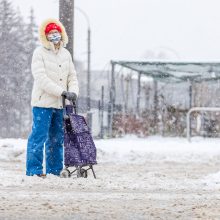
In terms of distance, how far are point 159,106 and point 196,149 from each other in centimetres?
743

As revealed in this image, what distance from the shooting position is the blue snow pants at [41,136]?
28.5ft

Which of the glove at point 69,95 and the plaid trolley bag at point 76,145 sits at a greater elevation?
the glove at point 69,95

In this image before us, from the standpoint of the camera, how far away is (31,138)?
874 centimetres

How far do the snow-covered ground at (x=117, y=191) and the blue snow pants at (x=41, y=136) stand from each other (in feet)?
0.66

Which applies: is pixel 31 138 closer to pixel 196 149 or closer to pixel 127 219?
pixel 127 219

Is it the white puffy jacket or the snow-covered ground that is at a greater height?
the white puffy jacket

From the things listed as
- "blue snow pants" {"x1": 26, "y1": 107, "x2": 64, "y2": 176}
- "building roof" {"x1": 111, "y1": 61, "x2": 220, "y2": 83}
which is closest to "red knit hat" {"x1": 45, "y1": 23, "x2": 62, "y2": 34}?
"blue snow pants" {"x1": 26, "y1": 107, "x2": 64, "y2": 176}

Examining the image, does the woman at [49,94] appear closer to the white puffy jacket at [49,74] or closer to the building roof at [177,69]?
the white puffy jacket at [49,74]

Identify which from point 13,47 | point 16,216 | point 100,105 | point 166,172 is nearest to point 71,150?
point 166,172

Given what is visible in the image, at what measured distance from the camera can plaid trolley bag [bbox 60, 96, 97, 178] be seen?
859 centimetres

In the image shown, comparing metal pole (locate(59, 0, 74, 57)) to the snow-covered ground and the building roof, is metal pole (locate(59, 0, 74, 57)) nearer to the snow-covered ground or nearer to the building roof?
the snow-covered ground

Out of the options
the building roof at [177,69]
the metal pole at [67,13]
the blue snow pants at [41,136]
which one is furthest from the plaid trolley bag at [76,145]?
the building roof at [177,69]

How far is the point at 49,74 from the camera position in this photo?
8789 mm

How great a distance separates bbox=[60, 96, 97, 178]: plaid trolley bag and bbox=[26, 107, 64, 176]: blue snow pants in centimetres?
19
